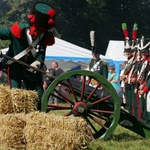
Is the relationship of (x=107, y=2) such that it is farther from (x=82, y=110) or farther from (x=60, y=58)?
(x=82, y=110)

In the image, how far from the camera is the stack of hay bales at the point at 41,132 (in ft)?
21.4

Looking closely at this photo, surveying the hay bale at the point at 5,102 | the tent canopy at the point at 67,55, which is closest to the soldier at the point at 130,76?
the hay bale at the point at 5,102

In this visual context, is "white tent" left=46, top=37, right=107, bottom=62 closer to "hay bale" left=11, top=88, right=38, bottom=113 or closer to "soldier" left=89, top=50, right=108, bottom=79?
"soldier" left=89, top=50, right=108, bottom=79

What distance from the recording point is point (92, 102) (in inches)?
317

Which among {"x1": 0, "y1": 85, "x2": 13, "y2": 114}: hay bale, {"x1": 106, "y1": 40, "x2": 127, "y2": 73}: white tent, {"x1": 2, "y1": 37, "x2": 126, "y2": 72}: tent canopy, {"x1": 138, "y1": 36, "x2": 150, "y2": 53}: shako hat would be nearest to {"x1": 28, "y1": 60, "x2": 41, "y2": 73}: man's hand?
{"x1": 0, "y1": 85, "x2": 13, "y2": 114}: hay bale

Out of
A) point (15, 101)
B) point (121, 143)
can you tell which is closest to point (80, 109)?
point (121, 143)

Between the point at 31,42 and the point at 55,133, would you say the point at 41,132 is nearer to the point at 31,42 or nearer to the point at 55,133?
the point at 55,133

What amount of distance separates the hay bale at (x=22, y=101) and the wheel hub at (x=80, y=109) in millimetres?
671

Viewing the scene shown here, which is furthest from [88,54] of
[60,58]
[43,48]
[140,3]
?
[140,3]

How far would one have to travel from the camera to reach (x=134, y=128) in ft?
26.8

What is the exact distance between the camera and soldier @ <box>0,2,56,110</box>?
799cm

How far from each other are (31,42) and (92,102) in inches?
44.6

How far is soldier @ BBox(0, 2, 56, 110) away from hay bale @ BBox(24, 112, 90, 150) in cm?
125

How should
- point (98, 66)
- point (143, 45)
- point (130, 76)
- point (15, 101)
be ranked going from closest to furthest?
point (15, 101)
point (143, 45)
point (130, 76)
point (98, 66)
